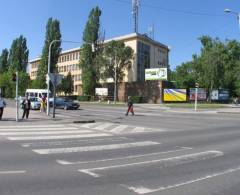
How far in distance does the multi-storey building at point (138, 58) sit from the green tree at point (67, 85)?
2901mm

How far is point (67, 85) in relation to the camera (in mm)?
97500

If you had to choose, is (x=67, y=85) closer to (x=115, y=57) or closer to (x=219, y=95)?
(x=115, y=57)

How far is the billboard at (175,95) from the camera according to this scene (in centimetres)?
6700

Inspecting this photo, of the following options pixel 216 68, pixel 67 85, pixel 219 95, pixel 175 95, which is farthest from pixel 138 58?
pixel 67 85

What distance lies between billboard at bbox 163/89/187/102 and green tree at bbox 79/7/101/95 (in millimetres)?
13754

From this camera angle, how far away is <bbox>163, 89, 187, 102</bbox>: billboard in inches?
2638

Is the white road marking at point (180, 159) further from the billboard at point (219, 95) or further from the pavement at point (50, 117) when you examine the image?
the billboard at point (219, 95)

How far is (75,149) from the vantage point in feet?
37.9

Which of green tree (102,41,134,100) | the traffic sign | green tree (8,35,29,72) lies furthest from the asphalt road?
green tree (8,35,29,72)

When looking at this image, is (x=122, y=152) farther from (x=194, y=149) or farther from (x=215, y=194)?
(x=215, y=194)

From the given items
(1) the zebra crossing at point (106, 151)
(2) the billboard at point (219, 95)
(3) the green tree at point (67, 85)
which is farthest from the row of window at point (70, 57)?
(1) the zebra crossing at point (106, 151)

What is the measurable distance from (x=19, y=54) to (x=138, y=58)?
2789 cm

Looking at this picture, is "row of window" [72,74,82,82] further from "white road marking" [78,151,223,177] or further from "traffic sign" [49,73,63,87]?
"white road marking" [78,151,223,177]

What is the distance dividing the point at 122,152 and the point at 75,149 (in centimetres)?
140
